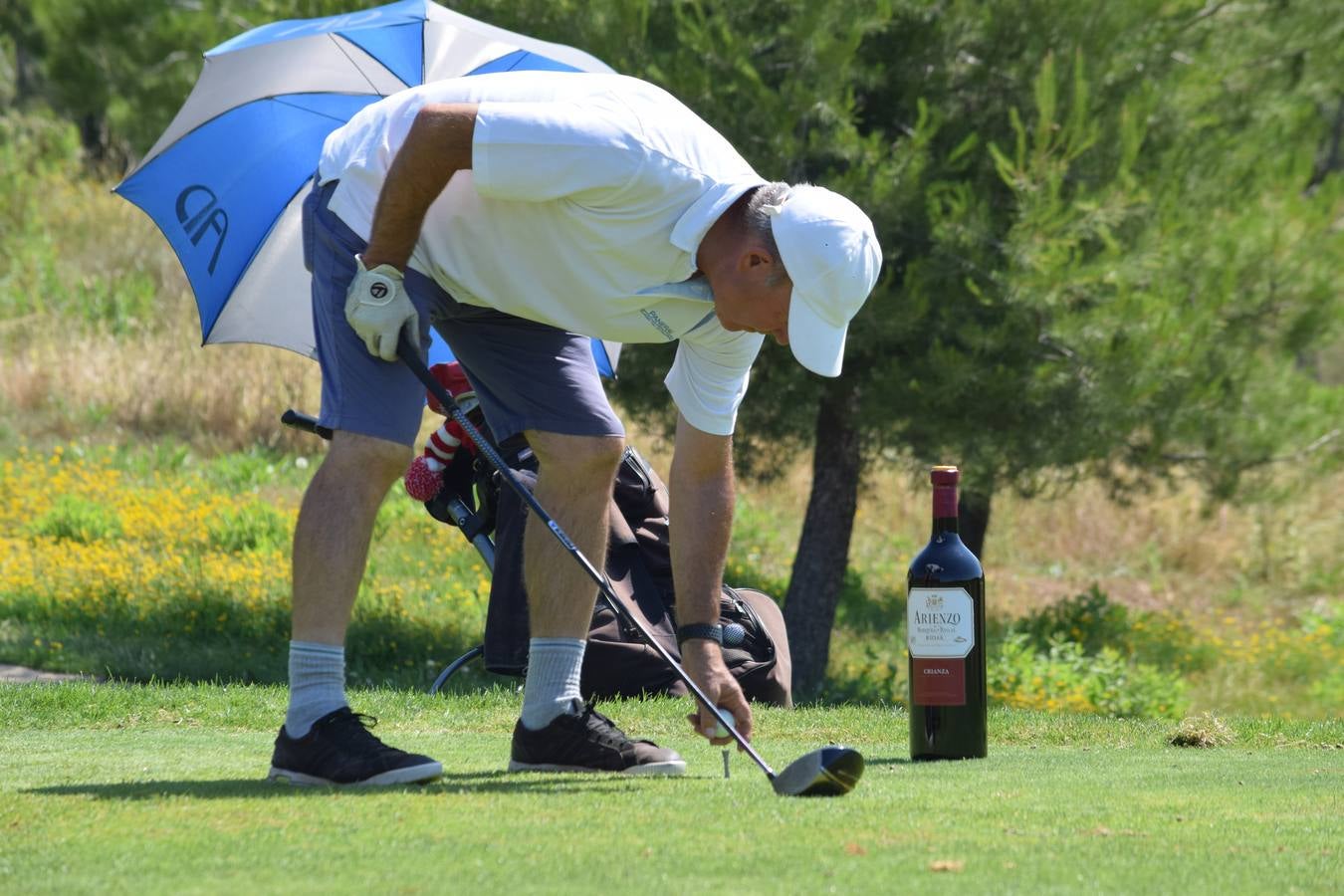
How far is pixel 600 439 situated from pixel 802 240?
782 mm

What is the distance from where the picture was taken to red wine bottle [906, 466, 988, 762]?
4.27m

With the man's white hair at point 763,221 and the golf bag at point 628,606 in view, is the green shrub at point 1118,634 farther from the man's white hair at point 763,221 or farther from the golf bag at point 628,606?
the man's white hair at point 763,221

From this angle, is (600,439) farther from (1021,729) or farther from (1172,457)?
(1172,457)

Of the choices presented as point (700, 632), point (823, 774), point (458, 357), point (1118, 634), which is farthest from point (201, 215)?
point (1118, 634)

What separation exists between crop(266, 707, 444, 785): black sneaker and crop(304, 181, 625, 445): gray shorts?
627mm

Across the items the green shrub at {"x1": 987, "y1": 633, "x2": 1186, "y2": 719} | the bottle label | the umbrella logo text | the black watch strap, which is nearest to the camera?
the black watch strap

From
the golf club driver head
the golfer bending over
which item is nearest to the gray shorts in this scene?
the golfer bending over

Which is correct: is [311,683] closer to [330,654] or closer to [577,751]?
[330,654]

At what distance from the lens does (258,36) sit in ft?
22.8

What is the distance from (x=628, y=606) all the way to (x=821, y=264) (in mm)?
2741

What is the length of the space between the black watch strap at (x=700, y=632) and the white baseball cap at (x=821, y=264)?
71 centimetres

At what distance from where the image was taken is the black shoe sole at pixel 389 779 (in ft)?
11.5

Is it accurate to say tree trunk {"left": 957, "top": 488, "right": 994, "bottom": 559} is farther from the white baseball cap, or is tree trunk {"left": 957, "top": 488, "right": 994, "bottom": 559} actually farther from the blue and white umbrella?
the white baseball cap

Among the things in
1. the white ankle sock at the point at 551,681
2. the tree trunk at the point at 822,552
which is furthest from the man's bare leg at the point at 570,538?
the tree trunk at the point at 822,552
